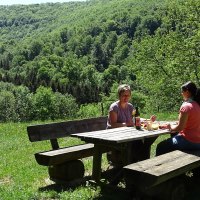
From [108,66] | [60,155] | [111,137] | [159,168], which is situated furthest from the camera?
[108,66]

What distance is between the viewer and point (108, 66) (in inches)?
6373

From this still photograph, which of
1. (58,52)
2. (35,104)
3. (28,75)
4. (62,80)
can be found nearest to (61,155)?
(35,104)

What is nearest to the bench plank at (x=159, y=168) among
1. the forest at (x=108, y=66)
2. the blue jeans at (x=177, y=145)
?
the blue jeans at (x=177, y=145)

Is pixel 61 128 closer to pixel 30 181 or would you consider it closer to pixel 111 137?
pixel 30 181

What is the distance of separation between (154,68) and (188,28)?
466 centimetres

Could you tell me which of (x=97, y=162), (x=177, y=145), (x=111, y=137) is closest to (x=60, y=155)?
(x=97, y=162)

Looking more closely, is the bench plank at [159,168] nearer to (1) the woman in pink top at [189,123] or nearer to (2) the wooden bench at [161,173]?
(2) the wooden bench at [161,173]

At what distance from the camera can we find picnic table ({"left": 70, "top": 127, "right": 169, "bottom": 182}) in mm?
6629

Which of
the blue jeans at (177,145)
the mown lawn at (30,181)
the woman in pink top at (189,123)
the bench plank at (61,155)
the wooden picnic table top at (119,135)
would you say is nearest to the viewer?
the wooden picnic table top at (119,135)

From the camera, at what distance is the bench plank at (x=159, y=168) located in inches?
216

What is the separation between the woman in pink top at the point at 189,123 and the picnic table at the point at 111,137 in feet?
1.16

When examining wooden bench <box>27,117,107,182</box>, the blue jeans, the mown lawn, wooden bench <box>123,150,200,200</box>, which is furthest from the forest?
wooden bench <box>123,150,200,200</box>

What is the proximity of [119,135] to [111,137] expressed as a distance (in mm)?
252

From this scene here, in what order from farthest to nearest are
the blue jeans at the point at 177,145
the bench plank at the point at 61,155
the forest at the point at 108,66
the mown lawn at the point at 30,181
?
the forest at the point at 108,66
the bench plank at the point at 61,155
the blue jeans at the point at 177,145
the mown lawn at the point at 30,181
